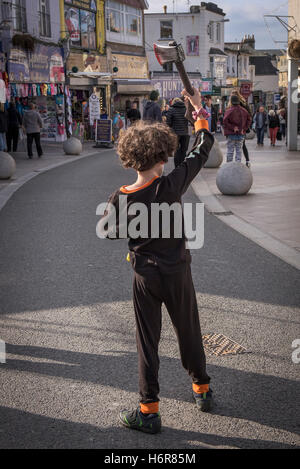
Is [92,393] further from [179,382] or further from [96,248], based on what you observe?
[96,248]

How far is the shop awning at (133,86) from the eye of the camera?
3653 cm

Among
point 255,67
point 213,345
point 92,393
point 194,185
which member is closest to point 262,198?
point 194,185

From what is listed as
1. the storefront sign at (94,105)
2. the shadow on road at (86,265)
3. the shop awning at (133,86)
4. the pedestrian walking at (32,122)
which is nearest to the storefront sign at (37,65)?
the storefront sign at (94,105)

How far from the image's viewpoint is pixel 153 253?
3.27 m

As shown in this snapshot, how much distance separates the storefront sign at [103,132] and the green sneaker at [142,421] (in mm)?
24124

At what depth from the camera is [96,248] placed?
25.4ft

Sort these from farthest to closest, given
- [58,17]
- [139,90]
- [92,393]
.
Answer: [139,90]
[58,17]
[92,393]

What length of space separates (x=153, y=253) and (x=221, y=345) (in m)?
1.50

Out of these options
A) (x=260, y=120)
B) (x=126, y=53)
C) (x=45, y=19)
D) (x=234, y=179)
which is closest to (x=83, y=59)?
(x=45, y=19)

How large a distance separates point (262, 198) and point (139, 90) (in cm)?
2852

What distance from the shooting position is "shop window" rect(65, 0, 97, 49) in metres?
31.1

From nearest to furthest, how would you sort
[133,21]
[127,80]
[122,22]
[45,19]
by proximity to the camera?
[45,19]
[127,80]
[122,22]
[133,21]

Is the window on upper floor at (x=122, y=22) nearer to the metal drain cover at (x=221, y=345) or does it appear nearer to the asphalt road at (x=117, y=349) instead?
the asphalt road at (x=117, y=349)

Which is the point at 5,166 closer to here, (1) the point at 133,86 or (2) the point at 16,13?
(2) the point at 16,13
